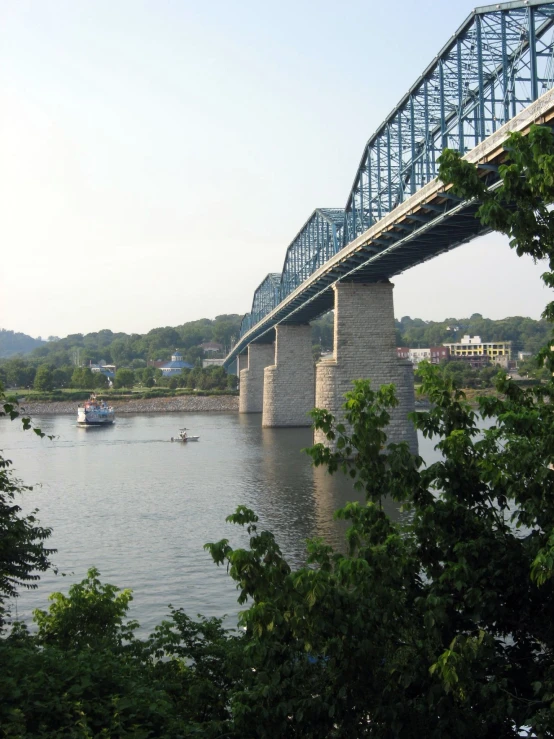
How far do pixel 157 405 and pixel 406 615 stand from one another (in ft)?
347

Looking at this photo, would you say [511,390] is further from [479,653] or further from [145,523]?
[145,523]

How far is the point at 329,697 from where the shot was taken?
7.24 m

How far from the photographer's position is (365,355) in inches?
1802

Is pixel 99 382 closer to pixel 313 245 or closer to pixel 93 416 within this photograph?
pixel 93 416

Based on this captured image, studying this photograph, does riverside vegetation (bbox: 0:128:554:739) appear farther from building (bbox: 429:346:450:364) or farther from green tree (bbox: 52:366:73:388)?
building (bbox: 429:346:450:364)

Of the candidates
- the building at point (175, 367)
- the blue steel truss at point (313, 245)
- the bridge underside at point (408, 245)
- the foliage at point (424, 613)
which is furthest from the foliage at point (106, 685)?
the building at point (175, 367)

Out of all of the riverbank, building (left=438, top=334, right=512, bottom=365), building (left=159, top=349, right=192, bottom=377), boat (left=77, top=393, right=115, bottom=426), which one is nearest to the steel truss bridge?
boat (left=77, top=393, right=115, bottom=426)

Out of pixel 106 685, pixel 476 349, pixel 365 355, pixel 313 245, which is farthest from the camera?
pixel 476 349

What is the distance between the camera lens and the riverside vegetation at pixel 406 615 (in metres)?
7.15

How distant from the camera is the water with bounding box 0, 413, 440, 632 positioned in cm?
1992

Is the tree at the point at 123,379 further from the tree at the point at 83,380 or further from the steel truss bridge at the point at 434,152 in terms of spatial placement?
the steel truss bridge at the point at 434,152

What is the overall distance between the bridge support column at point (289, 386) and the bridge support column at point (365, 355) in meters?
25.5

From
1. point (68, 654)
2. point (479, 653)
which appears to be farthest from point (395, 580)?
point (68, 654)

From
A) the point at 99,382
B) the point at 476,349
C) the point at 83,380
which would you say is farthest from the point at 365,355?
the point at 476,349
